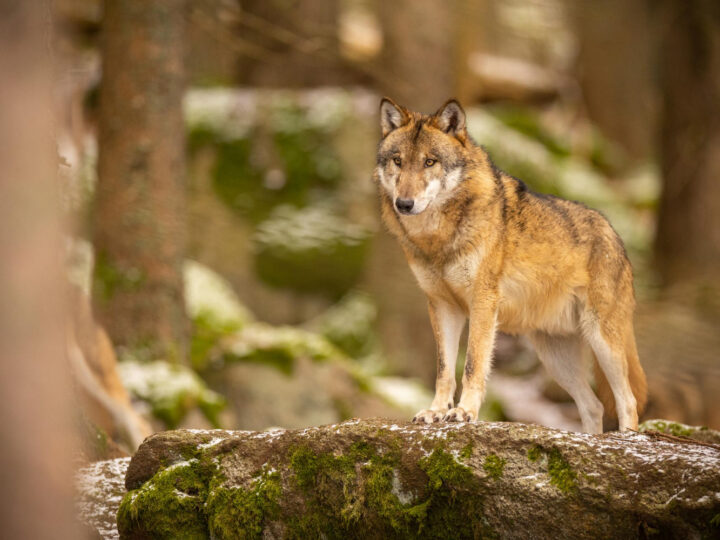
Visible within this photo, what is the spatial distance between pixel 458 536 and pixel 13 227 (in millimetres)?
2508

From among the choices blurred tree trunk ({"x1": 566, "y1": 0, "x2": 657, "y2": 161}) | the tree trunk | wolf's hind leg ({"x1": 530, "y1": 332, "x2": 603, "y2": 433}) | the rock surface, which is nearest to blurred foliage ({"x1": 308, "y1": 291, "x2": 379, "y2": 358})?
wolf's hind leg ({"x1": 530, "y1": 332, "x2": 603, "y2": 433})

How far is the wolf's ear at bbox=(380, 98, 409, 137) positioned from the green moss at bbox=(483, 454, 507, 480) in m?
2.74

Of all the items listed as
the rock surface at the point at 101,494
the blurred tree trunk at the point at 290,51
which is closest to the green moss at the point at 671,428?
the rock surface at the point at 101,494

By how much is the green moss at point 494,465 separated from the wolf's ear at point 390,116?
2.74 m

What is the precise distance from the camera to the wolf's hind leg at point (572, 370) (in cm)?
565

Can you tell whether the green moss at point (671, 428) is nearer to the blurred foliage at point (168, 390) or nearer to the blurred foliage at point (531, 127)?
the blurred foliage at point (168, 390)

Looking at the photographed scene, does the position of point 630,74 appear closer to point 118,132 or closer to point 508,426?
point 118,132

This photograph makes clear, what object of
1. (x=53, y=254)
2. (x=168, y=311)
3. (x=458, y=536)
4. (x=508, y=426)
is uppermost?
(x=53, y=254)

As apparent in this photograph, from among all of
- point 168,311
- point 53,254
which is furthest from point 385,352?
point 53,254

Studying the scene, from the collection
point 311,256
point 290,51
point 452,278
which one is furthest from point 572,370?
point 290,51

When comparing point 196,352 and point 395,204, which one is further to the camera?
point 196,352

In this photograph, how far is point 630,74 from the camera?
20.1 meters

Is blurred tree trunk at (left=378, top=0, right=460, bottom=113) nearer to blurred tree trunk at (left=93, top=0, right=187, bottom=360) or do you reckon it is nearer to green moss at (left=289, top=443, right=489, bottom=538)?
blurred tree trunk at (left=93, top=0, right=187, bottom=360)

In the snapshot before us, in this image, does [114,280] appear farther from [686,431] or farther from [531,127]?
[531,127]
